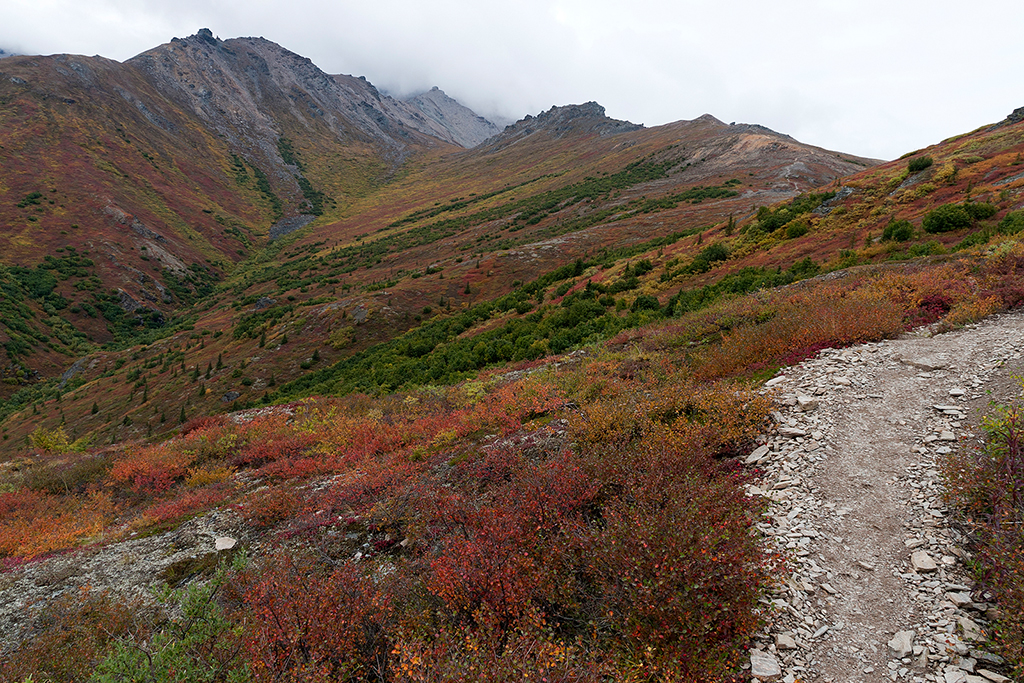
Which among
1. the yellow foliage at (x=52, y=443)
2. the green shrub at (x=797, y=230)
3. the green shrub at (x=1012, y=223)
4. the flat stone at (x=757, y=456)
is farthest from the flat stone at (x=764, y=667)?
the yellow foliage at (x=52, y=443)

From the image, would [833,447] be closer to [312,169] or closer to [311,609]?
[311,609]

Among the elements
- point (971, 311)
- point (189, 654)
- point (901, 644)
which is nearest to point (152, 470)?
point (189, 654)

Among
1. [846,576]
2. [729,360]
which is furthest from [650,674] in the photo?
[729,360]

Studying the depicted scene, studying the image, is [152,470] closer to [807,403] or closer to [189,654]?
[189,654]

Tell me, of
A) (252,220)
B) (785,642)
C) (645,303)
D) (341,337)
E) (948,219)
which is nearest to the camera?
(785,642)

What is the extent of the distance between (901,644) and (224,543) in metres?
9.09

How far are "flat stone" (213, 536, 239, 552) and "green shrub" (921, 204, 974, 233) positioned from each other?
22351mm

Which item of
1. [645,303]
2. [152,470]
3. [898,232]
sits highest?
[898,232]

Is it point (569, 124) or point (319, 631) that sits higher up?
point (569, 124)

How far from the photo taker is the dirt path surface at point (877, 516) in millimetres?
3121

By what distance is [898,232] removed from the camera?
15.2 meters

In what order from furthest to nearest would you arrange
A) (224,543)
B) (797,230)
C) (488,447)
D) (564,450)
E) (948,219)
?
1. (797,230)
2. (948,219)
3. (488,447)
4. (224,543)
5. (564,450)

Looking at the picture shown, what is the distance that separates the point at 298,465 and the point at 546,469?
7.12 metres

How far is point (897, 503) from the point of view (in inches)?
176
